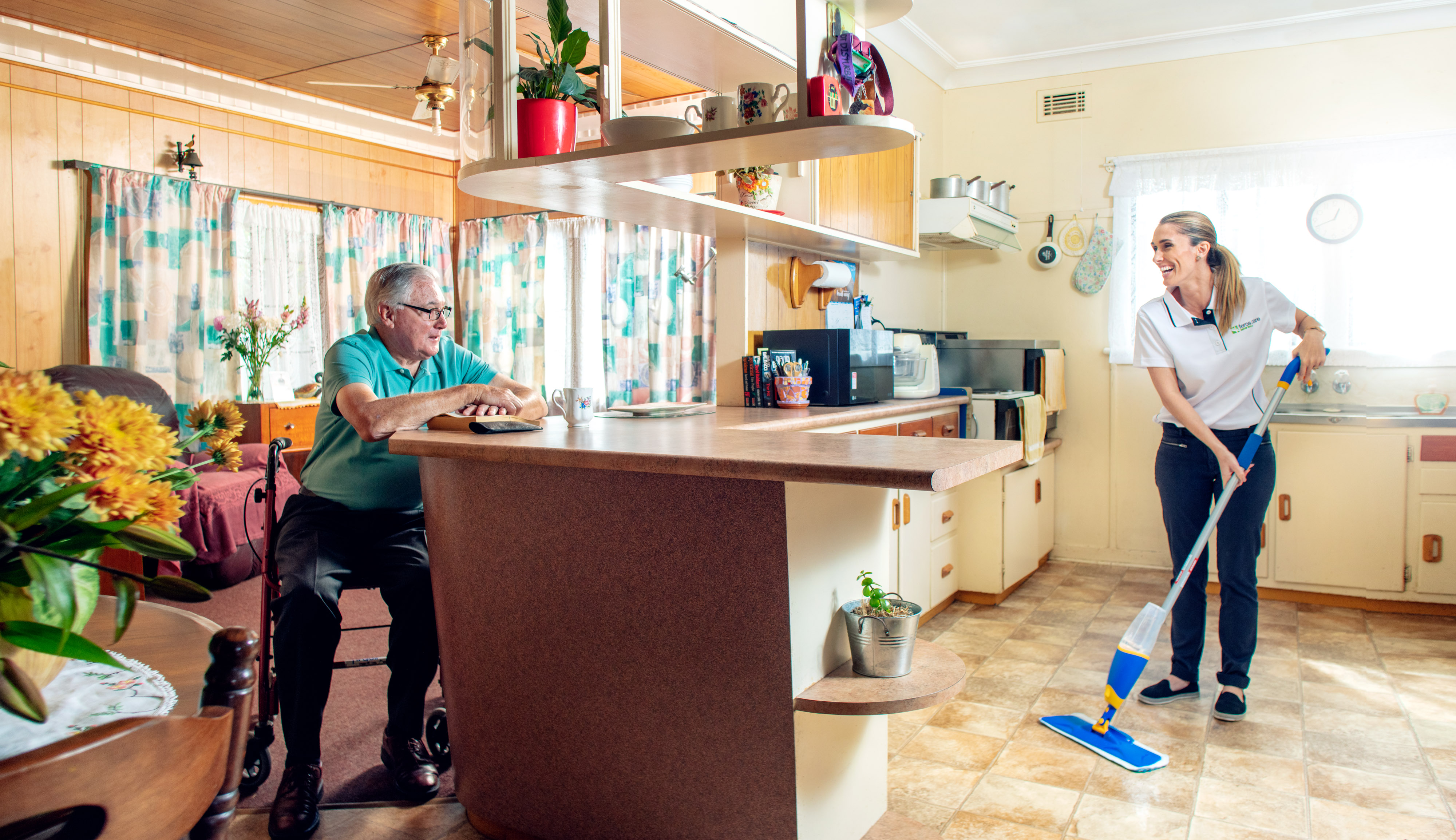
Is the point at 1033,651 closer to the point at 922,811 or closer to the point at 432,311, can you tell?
the point at 922,811

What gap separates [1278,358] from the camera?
416 centimetres

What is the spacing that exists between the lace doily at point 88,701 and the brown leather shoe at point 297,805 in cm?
106

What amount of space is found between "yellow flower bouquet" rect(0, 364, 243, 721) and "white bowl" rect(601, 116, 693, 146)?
1.33 m

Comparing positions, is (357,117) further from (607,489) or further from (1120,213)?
(607,489)

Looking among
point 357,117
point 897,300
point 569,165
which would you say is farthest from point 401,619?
point 357,117

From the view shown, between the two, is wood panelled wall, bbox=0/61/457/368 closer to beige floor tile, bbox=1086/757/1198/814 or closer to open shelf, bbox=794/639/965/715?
open shelf, bbox=794/639/965/715

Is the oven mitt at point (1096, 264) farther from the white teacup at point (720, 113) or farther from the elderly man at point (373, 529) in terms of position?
the elderly man at point (373, 529)

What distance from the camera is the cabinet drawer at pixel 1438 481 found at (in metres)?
3.58

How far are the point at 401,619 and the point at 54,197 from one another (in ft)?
12.9

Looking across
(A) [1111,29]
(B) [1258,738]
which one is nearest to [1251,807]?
(B) [1258,738]

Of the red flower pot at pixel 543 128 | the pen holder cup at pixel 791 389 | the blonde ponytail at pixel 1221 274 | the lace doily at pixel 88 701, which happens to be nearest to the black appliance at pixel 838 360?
the pen holder cup at pixel 791 389

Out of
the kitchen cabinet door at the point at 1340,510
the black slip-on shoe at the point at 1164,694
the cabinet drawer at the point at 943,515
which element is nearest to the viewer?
the black slip-on shoe at the point at 1164,694

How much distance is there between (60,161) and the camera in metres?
4.60

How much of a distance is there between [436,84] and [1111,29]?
3.15 m
